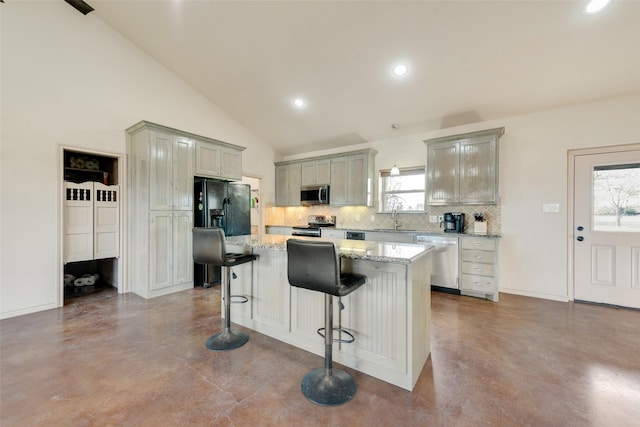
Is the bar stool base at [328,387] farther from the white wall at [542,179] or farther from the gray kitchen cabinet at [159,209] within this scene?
the white wall at [542,179]

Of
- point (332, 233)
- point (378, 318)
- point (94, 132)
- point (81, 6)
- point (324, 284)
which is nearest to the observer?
point (324, 284)

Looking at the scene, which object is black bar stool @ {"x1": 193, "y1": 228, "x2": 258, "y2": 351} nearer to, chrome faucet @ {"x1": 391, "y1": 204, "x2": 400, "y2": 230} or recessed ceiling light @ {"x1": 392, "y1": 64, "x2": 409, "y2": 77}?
recessed ceiling light @ {"x1": 392, "y1": 64, "x2": 409, "y2": 77}

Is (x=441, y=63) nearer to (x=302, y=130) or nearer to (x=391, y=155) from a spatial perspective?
(x=391, y=155)

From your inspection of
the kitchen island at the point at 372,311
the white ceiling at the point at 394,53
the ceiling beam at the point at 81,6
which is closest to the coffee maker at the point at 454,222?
the white ceiling at the point at 394,53

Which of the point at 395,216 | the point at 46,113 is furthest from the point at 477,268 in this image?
the point at 46,113

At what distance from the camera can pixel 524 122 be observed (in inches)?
149

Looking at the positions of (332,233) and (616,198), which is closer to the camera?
(616,198)

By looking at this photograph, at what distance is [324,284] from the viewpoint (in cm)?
169

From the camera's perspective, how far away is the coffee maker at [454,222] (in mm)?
4000

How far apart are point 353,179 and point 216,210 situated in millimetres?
2566

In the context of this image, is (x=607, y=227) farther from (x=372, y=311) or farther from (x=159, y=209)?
(x=159, y=209)

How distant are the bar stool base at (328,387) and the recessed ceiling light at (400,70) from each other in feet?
11.4

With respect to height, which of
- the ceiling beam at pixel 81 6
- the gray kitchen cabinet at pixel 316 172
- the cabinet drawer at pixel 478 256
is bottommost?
the cabinet drawer at pixel 478 256

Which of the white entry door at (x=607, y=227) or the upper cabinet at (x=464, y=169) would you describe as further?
the upper cabinet at (x=464, y=169)
